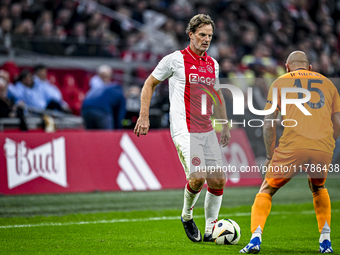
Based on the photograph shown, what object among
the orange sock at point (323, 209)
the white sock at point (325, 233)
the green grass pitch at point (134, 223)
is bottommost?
the green grass pitch at point (134, 223)

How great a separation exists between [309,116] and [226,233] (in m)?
1.66

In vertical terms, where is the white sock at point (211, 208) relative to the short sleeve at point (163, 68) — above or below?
below

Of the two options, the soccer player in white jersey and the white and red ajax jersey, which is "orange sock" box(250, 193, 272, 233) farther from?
the white and red ajax jersey

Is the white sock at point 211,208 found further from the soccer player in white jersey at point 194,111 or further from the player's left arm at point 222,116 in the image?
the player's left arm at point 222,116

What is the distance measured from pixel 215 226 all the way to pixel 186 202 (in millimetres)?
462

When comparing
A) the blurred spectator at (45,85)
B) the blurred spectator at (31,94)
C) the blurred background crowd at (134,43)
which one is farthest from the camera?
the blurred background crowd at (134,43)

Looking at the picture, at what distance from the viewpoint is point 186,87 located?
234 inches

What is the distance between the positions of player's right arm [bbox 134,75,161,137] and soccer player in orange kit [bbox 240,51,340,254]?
4.51 feet

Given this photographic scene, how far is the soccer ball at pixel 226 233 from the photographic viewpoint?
Result: 567 centimetres

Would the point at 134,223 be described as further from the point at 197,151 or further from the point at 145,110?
the point at 145,110

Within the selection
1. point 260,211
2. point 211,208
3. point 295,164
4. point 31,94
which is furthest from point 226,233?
point 31,94

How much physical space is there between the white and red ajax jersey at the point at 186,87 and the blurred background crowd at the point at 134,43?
20.2ft

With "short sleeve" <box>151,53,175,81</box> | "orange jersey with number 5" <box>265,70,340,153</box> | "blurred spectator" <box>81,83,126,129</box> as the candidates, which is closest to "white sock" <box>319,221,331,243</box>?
"orange jersey with number 5" <box>265,70,340,153</box>

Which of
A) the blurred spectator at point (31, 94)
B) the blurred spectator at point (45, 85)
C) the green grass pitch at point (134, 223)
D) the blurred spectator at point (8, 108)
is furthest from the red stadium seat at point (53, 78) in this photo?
the green grass pitch at point (134, 223)
